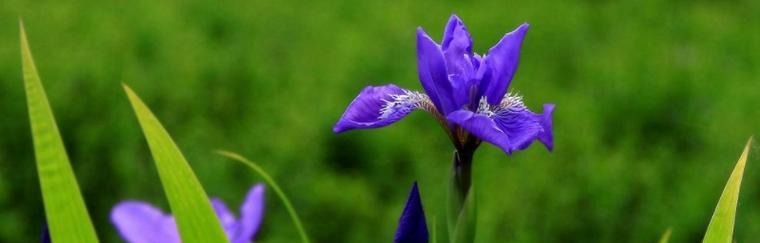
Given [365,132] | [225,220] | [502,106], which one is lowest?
[365,132]

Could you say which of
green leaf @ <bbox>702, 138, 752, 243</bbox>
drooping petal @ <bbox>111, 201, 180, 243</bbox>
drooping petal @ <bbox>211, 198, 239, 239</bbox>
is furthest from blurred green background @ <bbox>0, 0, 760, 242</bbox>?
green leaf @ <bbox>702, 138, 752, 243</bbox>

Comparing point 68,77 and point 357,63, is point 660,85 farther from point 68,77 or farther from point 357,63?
point 68,77

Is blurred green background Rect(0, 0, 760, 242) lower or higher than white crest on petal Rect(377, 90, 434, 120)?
lower

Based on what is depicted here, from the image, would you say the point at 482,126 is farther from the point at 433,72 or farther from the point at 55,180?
the point at 55,180

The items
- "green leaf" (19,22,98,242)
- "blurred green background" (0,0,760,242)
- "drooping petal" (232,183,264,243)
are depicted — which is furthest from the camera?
"blurred green background" (0,0,760,242)

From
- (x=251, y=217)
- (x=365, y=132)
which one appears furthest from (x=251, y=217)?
(x=365, y=132)

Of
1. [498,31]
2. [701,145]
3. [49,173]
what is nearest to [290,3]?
[498,31]

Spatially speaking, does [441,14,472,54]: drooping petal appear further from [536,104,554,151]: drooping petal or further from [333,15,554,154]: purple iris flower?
[536,104,554,151]: drooping petal

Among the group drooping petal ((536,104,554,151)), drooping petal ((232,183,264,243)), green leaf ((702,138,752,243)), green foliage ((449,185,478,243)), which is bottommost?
drooping petal ((232,183,264,243))
